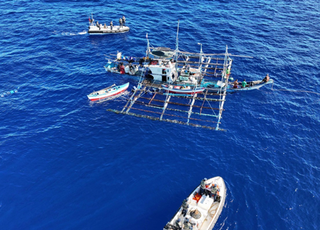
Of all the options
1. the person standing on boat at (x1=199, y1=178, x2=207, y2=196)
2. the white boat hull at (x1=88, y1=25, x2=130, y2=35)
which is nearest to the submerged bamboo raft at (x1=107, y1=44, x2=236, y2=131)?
the person standing on boat at (x1=199, y1=178, x2=207, y2=196)

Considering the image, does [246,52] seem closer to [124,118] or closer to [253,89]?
[253,89]

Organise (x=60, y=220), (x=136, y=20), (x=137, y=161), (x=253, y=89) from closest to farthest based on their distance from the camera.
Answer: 1. (x=60, y=220)
2. (x=137, y=161)
3. (x=253, y=89)
4. (x=136, y=20)

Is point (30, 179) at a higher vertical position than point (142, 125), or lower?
lower

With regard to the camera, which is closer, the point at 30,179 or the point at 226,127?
the point at 30,179

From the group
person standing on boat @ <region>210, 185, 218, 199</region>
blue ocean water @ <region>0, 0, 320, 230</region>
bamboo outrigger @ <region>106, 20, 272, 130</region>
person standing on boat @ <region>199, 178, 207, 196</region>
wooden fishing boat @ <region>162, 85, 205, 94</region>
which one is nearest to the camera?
person standing on boat @ <region>210, 185, 218, 199</region>

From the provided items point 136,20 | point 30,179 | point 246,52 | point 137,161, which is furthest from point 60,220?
point 136,20

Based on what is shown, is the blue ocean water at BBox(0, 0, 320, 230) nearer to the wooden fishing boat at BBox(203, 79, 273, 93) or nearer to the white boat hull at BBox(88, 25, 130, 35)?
the wooden fishing boat at BBox(203, 79, 273, 93)

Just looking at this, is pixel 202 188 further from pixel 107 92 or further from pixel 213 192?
pixel 107 92
